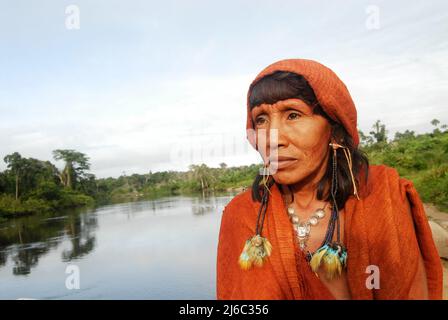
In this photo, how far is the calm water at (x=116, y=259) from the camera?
40.6 feet

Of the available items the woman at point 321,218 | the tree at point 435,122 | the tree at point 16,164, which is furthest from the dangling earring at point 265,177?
the tree at point 16,164

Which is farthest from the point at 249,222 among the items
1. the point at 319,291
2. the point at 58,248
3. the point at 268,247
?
the point at 58,248

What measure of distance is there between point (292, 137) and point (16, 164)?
4794 cm

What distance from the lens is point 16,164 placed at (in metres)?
41.8

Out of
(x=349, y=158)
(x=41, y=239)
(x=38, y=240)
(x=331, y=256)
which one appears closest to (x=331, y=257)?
(x=331, y=256)

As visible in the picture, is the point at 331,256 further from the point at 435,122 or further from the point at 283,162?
the point at 435,122

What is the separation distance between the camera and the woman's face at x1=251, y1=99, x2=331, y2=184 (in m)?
1.21

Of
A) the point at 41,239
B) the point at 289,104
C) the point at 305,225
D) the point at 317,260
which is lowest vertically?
the point at 41,239

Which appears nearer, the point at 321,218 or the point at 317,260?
the point at 317,260

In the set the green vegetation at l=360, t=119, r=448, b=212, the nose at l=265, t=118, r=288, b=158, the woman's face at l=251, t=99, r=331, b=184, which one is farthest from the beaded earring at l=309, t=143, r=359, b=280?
the green vegetation at l=360, t=119, r=448, b=212

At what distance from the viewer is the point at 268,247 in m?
1.26

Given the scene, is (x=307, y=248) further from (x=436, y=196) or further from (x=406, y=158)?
(x=406, y=158)

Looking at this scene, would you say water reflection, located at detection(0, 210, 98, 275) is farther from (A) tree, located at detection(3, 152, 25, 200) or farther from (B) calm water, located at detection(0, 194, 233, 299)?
(A) tree, located at detection(3, 152, 25, 200)

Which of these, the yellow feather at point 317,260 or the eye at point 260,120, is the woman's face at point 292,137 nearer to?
the eye at point 260,120
